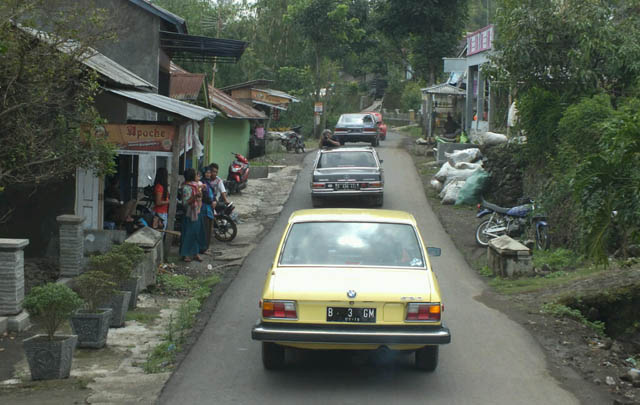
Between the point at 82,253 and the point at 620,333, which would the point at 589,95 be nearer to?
the point at 620,333

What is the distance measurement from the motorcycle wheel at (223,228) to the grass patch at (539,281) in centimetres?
594

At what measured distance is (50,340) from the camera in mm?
7266

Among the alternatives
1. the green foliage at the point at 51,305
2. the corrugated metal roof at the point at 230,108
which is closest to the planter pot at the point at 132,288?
the green foliage at the point at 51,305

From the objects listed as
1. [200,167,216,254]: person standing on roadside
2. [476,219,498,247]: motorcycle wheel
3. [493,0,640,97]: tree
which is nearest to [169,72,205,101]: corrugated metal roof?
[200,167,216,254]: person standing on roadside

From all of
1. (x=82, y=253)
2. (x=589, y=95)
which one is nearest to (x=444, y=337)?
(x=82, y=253)

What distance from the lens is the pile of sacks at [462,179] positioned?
67.5ft

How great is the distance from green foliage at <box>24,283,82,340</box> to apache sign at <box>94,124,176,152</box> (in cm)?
551

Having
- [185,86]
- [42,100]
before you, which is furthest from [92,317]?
[185,86]

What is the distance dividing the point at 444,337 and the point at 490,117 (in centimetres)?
2165

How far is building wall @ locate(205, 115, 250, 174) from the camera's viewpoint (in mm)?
26000

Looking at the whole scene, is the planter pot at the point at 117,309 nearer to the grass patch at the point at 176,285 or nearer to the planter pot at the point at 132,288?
the planter pot at the point at 132,288

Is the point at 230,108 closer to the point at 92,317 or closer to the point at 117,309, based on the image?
the point at 117,309

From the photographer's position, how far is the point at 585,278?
39.9 ft

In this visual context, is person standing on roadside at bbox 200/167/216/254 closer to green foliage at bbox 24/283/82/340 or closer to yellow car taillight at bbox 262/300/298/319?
green foliage at bbox 24/283/82/340
